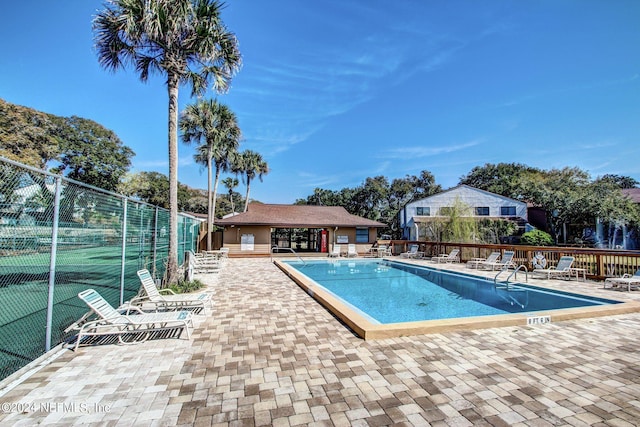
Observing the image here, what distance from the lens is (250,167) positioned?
27.7 meters

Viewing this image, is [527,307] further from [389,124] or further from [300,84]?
[389,124]

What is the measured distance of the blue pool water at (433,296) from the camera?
6977 millimetres

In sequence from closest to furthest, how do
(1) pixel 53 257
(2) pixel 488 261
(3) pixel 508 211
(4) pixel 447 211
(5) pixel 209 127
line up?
(1) pixel 53 257, (2) pixel 488 261, (5) pixel 209 127, (4) pixel 447 211, (3) pixel 508 211

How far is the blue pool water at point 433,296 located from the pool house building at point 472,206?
61.9ft

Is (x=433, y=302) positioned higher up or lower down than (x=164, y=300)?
lower down

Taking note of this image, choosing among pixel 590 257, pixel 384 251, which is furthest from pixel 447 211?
pixel 590 257

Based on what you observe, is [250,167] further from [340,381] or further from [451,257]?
[340,381]

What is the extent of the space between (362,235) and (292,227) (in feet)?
18.3

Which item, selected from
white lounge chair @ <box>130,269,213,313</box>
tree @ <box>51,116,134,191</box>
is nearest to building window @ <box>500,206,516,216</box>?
white lounge chair @ <box>130,269,213,313</box>

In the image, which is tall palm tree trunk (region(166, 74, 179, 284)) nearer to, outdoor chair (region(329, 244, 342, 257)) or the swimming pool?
the swimming pool

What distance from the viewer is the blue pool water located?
6977 millimetres

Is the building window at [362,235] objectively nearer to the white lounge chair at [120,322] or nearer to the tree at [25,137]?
the white lounge chair at [120,322]

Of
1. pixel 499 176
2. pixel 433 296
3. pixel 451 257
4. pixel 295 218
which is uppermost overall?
pixel 499 176

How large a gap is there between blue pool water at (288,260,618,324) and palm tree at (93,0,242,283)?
5578 millimetres
